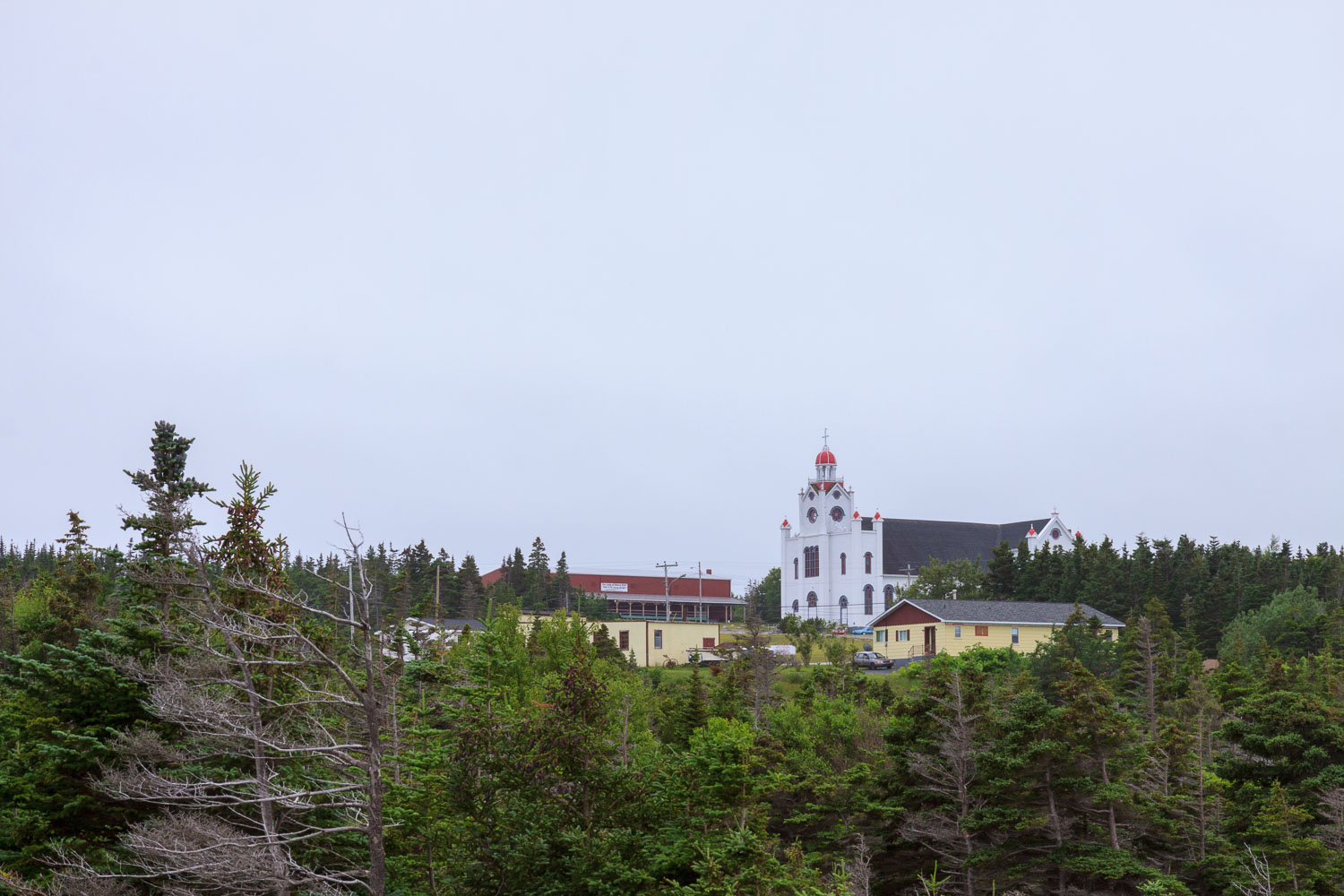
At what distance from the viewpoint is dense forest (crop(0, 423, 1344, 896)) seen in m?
17.2

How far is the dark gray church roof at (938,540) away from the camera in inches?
3748

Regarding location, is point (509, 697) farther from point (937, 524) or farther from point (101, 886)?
point (937, 524)

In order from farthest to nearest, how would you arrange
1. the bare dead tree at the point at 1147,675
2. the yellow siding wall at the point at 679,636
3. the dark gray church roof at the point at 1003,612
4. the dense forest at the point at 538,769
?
the yellow siding wall at the point at 679,636, the dark gray church roof at the point at 1003,612, the bare dead tree at the point at 1147,675, the dense forest at the point at 538,769

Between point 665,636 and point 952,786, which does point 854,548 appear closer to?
point 665,636

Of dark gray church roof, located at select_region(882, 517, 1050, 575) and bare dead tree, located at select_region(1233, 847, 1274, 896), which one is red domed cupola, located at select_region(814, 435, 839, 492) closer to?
dark gray church roof, located at select_region(882, 517, 1050, 575)

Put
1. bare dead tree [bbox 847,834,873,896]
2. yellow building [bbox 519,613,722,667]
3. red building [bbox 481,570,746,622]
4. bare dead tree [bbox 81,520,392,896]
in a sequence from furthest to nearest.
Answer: red building [bbox 481,570,746,622]
yellow building [bbox 519,613,722,667]
bare dead tree [bbox 847,834,873,896]
bare dead tree [bbox 81,520,392,896]

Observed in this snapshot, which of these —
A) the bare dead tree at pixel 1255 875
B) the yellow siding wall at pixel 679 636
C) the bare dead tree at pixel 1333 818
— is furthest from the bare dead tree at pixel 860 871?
the yellow siding wall at pixel 679 636

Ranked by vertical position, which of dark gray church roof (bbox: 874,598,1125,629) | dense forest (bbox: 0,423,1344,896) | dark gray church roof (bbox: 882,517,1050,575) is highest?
dark gray church roof (bbox: 882,517,1050,575)

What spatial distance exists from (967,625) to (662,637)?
675 inches

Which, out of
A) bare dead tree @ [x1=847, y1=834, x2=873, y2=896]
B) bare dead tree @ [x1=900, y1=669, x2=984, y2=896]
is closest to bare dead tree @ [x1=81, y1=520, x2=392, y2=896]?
bare dead tree @ [x1=847, y1=834, x2=873, y2=896]

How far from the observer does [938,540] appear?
98375 mm

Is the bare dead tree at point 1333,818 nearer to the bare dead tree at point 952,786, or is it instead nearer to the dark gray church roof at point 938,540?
the bare dead tree at point 952,786

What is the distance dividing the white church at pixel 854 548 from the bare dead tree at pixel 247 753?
75.3 m

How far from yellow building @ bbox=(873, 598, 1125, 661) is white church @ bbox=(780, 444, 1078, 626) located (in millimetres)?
27599
